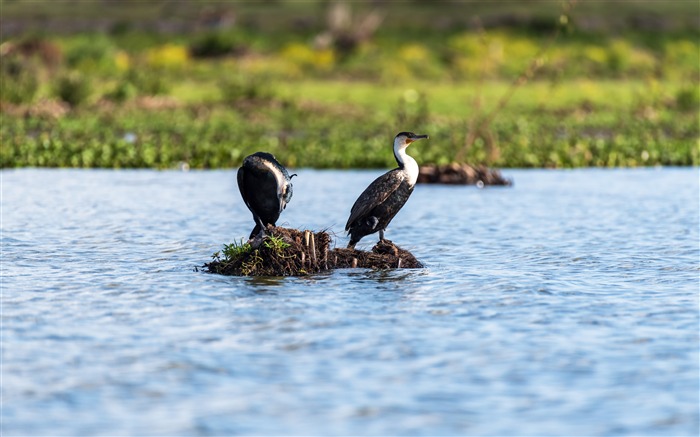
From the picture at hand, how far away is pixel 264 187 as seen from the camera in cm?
1392

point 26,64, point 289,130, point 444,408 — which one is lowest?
point 444,408

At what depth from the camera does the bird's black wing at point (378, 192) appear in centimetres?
1395

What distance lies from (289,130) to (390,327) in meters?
25.4

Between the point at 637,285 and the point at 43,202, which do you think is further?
the point at 43,202

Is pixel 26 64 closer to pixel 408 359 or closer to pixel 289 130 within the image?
pixel 289 130

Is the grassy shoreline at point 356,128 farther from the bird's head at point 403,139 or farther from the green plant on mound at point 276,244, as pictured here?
the green plant on mound at point 276,244

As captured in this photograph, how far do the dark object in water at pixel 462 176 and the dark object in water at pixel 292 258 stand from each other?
11100mm

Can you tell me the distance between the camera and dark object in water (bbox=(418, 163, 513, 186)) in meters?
25.0

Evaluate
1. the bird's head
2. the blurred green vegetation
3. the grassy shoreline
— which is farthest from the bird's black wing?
the grassy shoreline

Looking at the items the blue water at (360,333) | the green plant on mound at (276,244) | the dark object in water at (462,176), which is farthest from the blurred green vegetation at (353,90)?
the green plant on mound at (276,244)

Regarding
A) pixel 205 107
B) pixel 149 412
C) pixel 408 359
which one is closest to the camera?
pixel 149 412

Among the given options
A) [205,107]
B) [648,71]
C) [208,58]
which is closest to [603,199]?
[205,107]

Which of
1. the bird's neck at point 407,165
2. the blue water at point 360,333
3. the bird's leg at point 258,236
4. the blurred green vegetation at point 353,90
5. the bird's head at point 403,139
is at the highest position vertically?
the blurred green vegetation at point 353,90

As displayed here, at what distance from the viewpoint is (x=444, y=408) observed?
8352 mm
